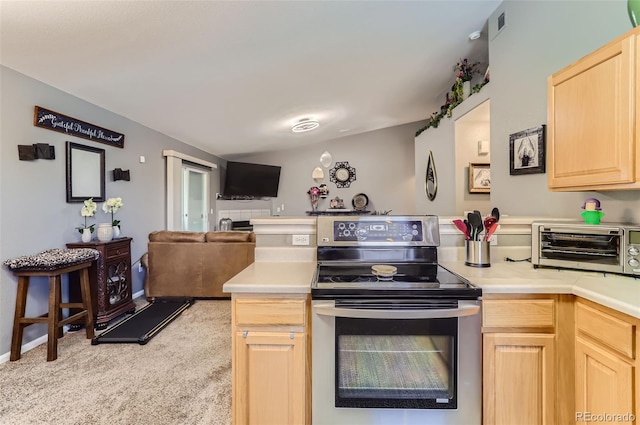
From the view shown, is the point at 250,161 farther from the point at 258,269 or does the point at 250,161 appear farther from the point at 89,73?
the point at 258,269

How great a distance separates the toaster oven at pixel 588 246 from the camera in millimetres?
1408

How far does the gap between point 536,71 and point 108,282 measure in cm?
428

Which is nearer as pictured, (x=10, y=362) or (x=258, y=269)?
(x=258, y=269)

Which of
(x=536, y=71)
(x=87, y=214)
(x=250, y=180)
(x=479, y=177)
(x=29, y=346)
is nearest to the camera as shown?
(x=536, y=71)

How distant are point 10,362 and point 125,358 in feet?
2.81

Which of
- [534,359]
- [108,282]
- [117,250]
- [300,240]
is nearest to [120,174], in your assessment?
[117,250]

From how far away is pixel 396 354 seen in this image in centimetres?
133

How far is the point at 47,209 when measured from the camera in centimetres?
277

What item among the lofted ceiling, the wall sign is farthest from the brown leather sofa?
the lofted ceiling

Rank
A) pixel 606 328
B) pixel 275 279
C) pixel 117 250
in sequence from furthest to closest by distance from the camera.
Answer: pixel 117 250
pixel 275 279
pixel 606 328

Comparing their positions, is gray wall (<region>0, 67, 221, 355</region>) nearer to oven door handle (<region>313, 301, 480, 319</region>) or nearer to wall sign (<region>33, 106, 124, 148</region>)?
wall sign (<region>33, 106, 124, 148</region>)

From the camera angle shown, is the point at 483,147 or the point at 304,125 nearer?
the point at 483,147

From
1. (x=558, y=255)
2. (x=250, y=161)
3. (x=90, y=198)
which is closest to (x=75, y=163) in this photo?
(x=90, y=198)

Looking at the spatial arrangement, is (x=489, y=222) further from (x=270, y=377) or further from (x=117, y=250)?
(x=117, y=250)
